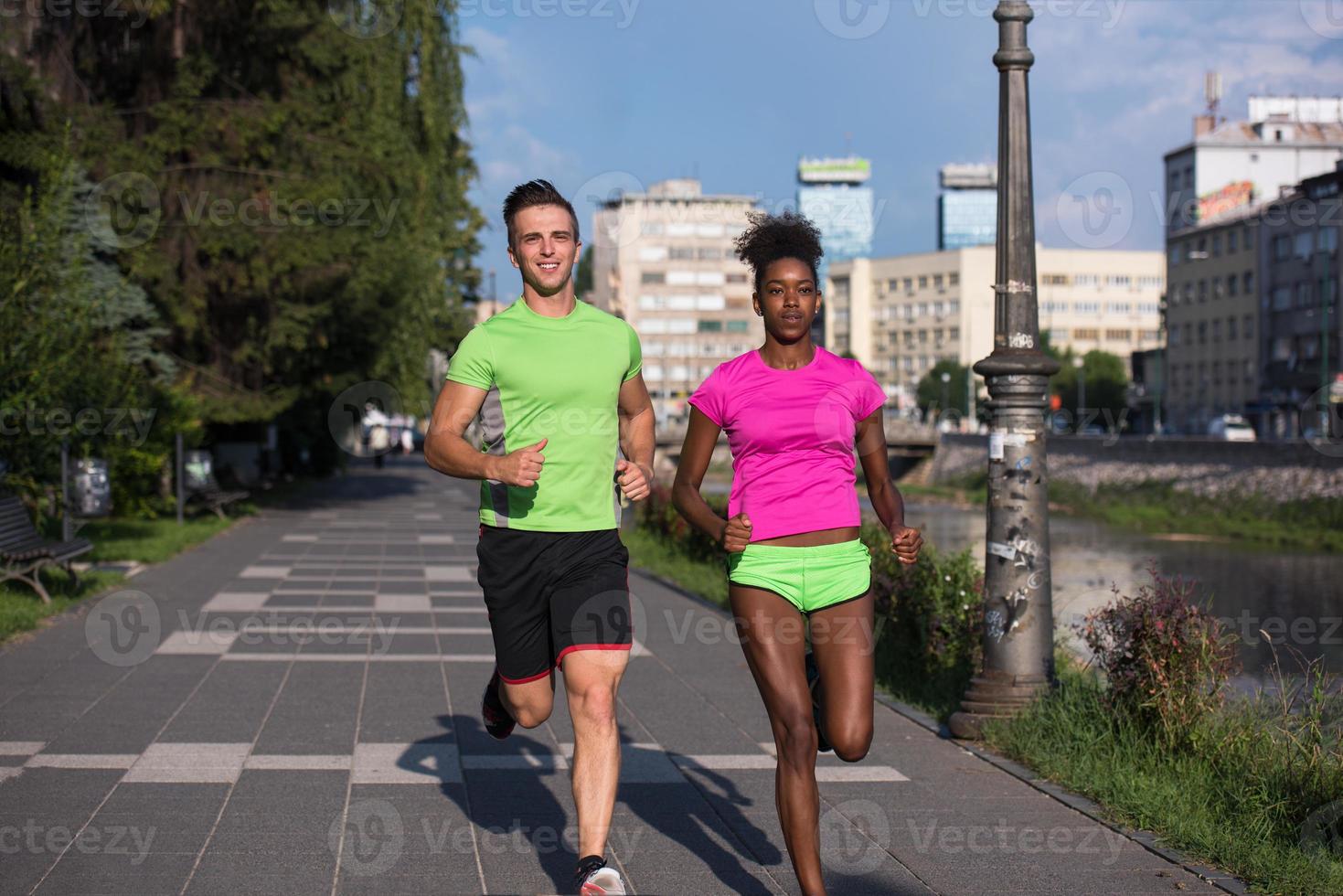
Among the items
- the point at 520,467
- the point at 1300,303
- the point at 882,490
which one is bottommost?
the point at 882,490

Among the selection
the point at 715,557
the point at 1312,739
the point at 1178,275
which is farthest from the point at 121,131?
the point at 1178,275

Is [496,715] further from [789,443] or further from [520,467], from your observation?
[789,443]

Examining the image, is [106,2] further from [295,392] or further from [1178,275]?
[1178,275]

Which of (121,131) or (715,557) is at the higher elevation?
(121,131)

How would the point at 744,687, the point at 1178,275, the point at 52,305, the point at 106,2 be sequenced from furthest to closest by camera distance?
the point at 1178,275, the point at 106,2, the point at 52,305, the point at 744,687

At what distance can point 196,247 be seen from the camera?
25797 mm

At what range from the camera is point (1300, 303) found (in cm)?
8425

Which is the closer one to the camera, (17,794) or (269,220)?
(17,794)

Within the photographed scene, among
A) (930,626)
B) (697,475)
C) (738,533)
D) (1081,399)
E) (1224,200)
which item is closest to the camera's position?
(738,533)

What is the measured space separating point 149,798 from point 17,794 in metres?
0.53

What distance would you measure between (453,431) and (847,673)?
1.46m

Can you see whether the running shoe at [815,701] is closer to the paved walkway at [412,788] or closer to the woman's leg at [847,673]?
the woman's leg at [847,673]

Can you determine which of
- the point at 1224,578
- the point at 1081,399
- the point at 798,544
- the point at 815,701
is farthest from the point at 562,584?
the point at 1081,399

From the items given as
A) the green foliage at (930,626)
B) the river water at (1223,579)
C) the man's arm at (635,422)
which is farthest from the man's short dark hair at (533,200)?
the green foliage at (930,626)
